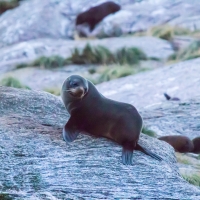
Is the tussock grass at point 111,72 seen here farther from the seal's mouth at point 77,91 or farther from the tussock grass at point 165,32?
the seal's mouth at point 77,91

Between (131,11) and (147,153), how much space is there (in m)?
22.5

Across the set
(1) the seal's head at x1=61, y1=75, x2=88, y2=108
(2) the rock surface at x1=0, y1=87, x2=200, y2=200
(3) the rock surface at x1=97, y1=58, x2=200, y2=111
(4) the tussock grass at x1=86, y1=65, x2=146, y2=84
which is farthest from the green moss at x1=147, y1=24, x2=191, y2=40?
(1) the seal's head at x1=61, y1=75, x2=88, y2=108

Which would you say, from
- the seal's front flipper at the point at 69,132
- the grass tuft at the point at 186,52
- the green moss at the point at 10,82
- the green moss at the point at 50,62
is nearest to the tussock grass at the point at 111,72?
the green moss at the point at 50,62

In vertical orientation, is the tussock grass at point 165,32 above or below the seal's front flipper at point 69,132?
below

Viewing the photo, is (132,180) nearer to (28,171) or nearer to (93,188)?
(93,188)

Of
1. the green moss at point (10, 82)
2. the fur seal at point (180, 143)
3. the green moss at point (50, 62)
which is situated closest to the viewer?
the fur seal at point (180, 143)

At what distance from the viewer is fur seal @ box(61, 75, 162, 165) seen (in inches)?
269

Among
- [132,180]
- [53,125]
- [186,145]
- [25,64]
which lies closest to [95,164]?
[132,180]

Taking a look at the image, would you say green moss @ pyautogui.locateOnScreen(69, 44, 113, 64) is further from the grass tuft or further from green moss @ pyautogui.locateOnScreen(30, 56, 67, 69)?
the grass tuft

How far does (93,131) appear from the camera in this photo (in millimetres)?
6945

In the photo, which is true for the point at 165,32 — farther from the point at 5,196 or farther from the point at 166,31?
the point at 5,196

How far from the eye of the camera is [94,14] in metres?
29.0

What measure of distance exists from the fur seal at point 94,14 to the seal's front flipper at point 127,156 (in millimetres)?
22182

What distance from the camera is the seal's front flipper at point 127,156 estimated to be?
653 cm
